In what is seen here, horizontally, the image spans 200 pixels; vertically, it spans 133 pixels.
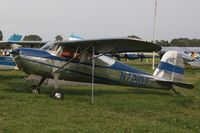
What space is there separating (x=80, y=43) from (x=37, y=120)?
189 inches

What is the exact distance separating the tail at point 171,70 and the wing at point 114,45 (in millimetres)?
2664

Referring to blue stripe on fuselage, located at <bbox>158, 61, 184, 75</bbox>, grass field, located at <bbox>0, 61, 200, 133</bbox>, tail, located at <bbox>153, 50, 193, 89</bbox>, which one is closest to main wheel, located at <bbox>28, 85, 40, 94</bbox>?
grass field, located at <bbox>0, 61, 200, 133</bbox>

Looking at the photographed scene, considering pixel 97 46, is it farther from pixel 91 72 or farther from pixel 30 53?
pixel 30 53

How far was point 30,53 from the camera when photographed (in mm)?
12008

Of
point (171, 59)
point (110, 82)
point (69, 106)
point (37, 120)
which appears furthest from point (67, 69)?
point (37, 120)

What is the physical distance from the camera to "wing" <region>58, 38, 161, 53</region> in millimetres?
11094

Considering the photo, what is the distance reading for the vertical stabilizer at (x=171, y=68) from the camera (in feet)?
46.4

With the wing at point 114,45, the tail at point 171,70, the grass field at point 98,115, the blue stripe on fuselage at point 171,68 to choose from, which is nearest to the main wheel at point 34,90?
the grass field at point 98,115

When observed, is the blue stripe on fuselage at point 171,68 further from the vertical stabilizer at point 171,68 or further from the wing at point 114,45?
the wing at point 114,45

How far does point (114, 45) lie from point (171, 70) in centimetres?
335

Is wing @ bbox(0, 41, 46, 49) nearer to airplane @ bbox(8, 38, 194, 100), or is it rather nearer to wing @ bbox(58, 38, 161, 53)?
airplane @ bbox(8, 38, 194, 100)

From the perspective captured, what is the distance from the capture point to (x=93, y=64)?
39.1ft

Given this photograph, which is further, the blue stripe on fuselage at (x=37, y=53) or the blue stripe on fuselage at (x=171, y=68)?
the blue stripe on fuselage at (x=171, y=68)

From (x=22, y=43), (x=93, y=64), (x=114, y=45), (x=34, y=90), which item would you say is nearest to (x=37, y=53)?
(x=34, y=90)
